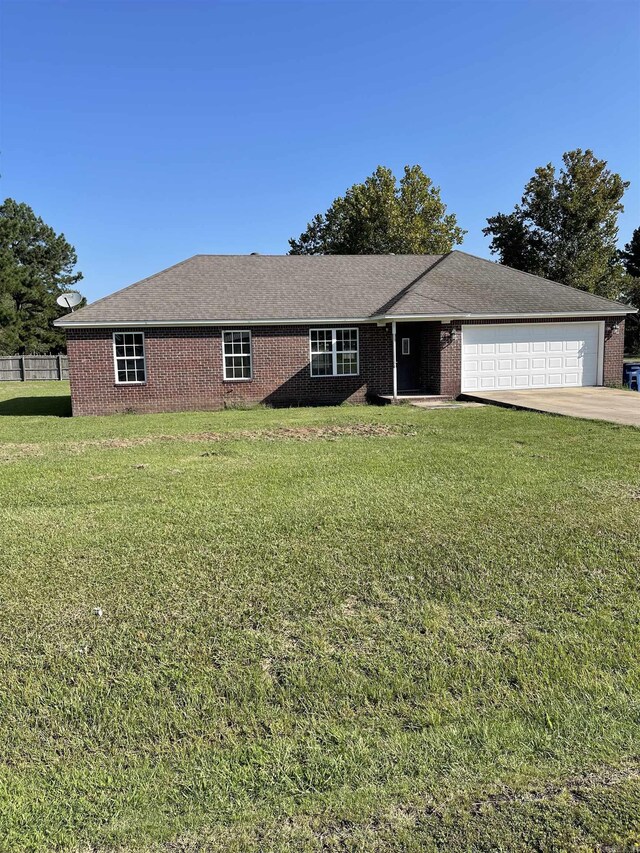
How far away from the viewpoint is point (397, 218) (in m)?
38.2

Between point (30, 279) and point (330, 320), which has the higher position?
point (30, 279)

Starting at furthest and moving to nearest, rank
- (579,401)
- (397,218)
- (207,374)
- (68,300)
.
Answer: (397,218) → (68,300) → (207,374) → (579,401)

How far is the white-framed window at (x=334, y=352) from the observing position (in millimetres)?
17750

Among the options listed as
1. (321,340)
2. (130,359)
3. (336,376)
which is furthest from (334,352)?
(130,359)

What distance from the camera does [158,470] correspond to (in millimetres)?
8055

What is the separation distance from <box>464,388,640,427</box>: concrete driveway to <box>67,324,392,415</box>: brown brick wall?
11.2 ft

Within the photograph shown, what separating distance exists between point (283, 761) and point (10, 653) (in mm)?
1871

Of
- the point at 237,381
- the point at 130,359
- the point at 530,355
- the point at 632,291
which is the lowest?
the point at 237,381

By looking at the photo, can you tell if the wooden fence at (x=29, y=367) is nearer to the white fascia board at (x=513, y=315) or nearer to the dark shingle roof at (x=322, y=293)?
the dark shingle roof at (x=322, y=293)

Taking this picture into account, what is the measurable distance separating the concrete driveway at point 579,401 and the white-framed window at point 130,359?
9.42 metres

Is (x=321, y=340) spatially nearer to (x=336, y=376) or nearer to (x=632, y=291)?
(x=336, y=376)

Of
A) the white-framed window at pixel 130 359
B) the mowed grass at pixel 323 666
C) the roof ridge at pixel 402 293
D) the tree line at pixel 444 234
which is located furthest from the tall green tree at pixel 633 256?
the mowed grass at pixel 323 666

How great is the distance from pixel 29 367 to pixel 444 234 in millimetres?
27996

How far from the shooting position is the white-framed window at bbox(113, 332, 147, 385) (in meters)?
16.7
